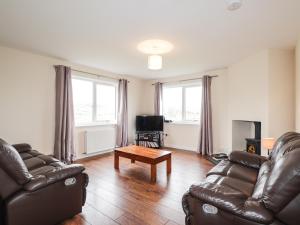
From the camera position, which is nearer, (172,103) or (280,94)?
(280,94)

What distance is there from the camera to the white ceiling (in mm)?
1845

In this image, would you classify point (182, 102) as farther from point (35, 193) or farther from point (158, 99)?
point (35, 193)

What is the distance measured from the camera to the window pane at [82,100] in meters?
4.19

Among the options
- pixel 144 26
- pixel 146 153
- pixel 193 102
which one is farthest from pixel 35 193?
pixel 193 102

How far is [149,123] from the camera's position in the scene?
5379mm

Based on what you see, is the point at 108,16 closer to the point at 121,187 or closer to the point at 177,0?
the point at 177,0

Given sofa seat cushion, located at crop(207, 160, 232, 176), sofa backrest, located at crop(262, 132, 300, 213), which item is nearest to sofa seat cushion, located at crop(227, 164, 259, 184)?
sofa seat cushion, located at crop(207, 160, 232, 176)

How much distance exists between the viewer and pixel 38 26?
7.55 feet

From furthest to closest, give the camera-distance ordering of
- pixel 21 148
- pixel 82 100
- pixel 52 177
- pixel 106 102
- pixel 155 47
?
pixel 106 102
pixel 82 100
pixel 155 47
pixel 21 148
pixel 52 177

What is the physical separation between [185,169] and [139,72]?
2.82 m

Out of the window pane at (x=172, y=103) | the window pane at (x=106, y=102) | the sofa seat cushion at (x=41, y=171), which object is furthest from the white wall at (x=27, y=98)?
the window pane at (x=172, y=103)

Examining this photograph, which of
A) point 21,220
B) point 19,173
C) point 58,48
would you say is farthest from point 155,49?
point 21,220

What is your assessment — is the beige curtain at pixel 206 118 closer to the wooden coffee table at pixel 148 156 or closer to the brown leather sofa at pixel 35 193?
the wooden coffee table at pixel 148 156

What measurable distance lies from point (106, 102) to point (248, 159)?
3.71 meters
